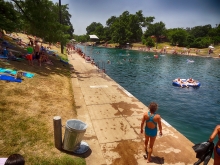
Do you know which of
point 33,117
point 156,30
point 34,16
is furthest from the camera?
point 156,30

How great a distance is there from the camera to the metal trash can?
484 centimetres

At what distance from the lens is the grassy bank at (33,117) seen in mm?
5000

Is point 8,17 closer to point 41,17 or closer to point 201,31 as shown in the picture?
point 41,17

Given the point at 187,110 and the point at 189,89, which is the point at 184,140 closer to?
the point at 187,110

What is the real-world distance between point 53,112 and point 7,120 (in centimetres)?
198

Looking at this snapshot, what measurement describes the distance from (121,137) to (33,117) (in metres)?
3.85

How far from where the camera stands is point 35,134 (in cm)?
588

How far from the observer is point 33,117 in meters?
6.95

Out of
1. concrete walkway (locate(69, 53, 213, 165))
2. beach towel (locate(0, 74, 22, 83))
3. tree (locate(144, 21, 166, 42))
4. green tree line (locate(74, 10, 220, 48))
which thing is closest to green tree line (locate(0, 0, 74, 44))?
beach towel (locate(0, 74, 22, 83))

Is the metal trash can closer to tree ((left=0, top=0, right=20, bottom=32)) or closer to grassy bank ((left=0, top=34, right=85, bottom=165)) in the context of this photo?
grassy bank ((left=0, top=34, right=85, bottom=165))

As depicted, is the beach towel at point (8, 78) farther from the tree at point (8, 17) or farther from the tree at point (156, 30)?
the tree at point (156, 30)

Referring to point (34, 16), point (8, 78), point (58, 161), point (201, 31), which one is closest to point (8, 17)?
point (34, 16)

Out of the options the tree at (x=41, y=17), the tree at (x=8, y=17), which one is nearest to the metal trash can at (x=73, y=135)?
the tree at (x=8, y=17)

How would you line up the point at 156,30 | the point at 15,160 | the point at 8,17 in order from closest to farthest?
the point at 15,160 < the point at 8,17 < the point at 156,30
